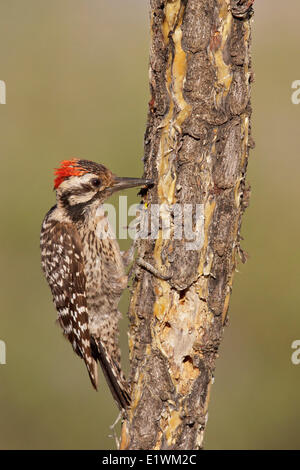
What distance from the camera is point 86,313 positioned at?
439 centimetres

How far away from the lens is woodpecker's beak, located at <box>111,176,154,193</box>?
146 inches

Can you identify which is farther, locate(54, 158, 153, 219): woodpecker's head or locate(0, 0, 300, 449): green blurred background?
locate(0, 0, 300, 449): green blurred background

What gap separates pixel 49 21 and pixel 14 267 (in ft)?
13.3

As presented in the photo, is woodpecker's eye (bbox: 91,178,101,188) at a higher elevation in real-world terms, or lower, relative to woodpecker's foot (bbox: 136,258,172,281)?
higher

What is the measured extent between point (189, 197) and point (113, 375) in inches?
56.7

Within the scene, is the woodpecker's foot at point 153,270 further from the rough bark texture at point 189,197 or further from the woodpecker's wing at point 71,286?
the woodpecker's wing at point 71,286

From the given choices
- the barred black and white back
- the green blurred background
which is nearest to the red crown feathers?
the barred black and white back

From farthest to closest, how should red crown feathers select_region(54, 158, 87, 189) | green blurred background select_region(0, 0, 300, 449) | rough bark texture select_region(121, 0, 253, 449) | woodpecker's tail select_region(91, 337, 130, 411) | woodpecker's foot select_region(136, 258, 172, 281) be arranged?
green blurred background select_region(0, 0, 300, 449) → red crown feathers select_region(54, 158, 87, 189) → woodpecker's tail select_region(91, 337, 130, 411) → woodpecker's foot select_region(136, 258, 172, 281) → rough bark texture select_region(121, 0, 253, 449)

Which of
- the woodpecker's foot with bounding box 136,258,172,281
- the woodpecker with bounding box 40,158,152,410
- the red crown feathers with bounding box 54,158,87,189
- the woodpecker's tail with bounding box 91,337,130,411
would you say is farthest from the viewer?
the woodpecker with bounding box 40,158,152,410

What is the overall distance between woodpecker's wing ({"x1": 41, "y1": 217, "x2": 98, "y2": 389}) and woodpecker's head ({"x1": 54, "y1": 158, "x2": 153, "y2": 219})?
0.17 metres

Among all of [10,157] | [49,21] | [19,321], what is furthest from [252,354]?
[49,21]

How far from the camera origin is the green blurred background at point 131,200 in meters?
6.62

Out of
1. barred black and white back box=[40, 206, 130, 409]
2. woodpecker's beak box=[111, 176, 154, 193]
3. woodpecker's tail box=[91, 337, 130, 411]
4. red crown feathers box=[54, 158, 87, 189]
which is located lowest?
woodpecker's tail box=[91, 337, 130, 411]

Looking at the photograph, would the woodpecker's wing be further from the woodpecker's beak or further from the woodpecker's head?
the woodpecker's beak
